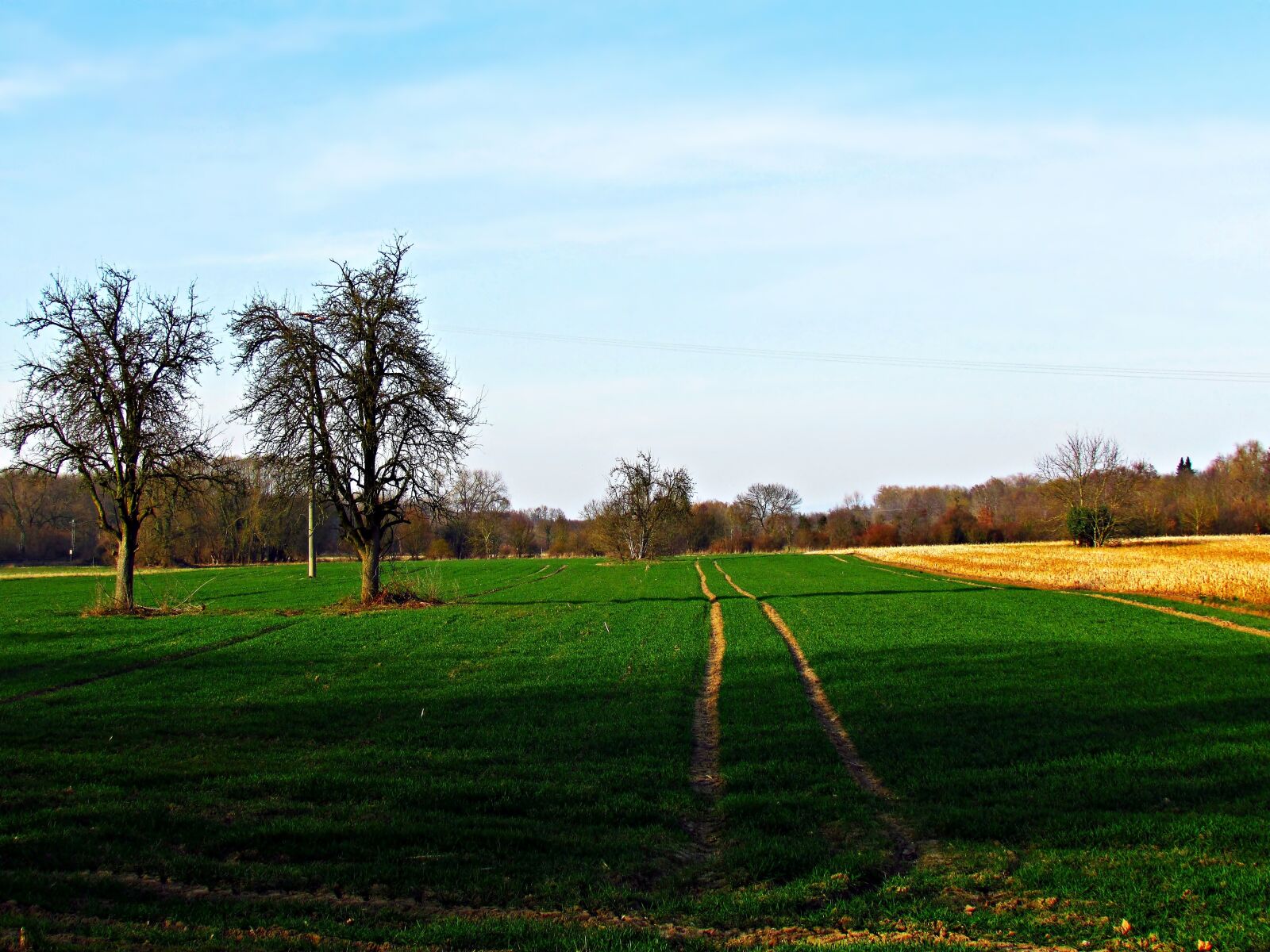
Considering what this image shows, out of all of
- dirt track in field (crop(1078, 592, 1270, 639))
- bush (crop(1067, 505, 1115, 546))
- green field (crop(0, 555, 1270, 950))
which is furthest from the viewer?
bush (crop(1067, 505, 1115, 546))

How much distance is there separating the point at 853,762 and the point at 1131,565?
41.3m

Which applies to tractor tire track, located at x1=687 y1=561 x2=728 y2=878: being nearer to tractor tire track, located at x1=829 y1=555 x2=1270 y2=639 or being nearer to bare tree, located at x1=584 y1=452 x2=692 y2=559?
tractor tire track, located at x1=829 y1=555 x2=1270 y2=639

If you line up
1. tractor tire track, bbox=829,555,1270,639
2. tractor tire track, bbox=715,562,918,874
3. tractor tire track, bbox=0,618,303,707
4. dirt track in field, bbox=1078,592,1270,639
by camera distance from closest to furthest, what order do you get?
tractor tire track, bbox=715,562,918,874 → tractor tire track, bbox=0,618,303,707 → dirt track in field, bbox=1078,592,1270,639 → tractor tire track, bbox=829,555,1270,639

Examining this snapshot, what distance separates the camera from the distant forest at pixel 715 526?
269 feet

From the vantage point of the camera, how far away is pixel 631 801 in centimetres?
855

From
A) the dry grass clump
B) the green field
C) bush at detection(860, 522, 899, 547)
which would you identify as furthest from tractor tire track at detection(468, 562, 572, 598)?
bush at detection(860, 522, 899, 547)

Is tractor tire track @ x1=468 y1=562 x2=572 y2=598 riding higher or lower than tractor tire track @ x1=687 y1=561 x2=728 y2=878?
lower

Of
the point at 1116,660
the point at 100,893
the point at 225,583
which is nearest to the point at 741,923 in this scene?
the point at 100,893

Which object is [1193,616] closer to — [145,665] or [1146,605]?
[1146,605]

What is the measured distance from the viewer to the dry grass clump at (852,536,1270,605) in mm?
Answer: 30469

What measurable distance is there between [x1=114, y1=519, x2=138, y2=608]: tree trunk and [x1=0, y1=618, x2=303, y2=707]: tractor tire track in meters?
7.14

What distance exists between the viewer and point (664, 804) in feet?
28.0

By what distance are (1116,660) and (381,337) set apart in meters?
23.7

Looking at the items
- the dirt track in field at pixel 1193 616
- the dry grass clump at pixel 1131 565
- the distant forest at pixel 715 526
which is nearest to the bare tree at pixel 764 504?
the distant forest at pixel 715 526
